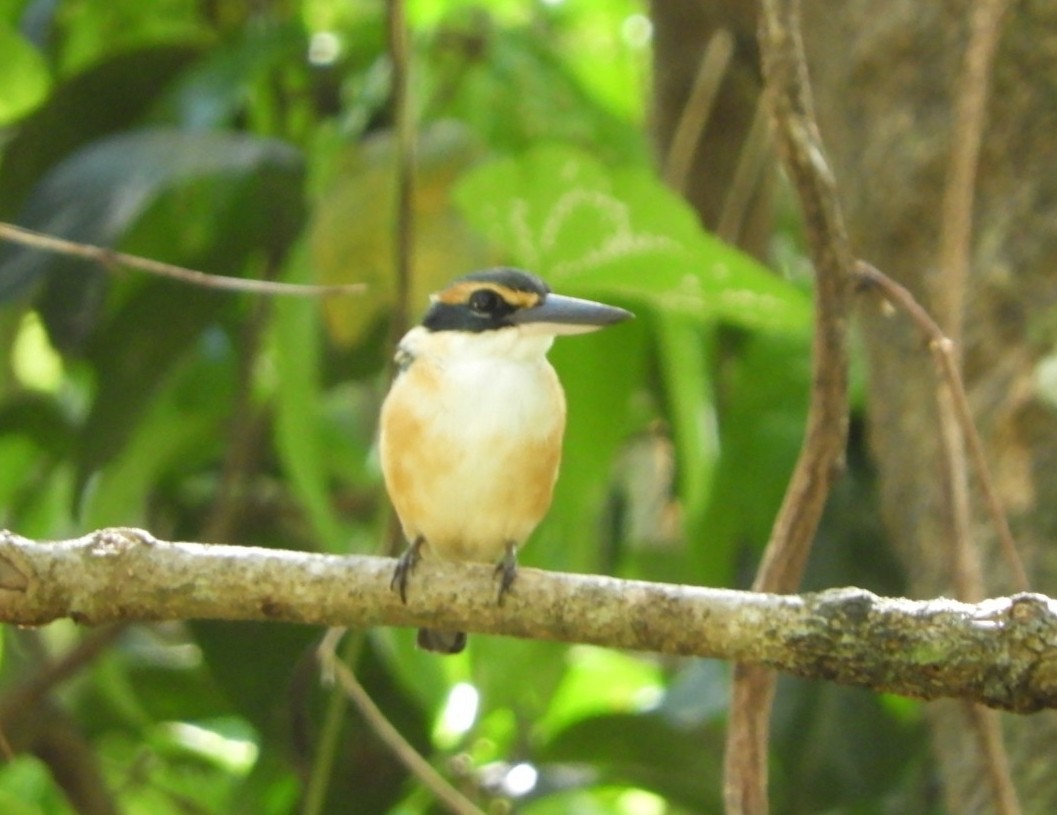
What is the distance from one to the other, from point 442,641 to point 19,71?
4.23ft

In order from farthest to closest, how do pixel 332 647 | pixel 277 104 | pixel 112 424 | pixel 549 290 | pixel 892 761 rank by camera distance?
pixel 277 104 → pixel 892 761 → pixel 112 424 → pixel 549 290 → pixel 332 647

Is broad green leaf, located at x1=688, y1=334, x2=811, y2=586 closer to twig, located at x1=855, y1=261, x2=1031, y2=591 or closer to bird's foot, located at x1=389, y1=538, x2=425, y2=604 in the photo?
twig, located at x1=855, y1=261, x2=1031, y2=591

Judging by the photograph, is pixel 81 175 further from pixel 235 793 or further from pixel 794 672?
pixel 794 672

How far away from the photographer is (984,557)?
2.31m

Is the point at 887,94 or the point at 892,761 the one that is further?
the point at 892,761

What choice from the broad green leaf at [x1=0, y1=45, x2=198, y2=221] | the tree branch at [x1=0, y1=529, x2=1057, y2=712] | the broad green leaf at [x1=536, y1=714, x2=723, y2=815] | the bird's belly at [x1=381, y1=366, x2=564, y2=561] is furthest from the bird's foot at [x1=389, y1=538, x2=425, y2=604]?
the broad green leaf at [x1=0, y1=45, x2=198, y2=221]

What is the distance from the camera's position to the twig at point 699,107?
3.03m

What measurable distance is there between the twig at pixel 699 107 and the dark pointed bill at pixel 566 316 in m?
0.69

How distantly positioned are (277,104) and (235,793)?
1.48 m

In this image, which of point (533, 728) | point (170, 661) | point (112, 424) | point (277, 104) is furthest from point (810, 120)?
point (170, 661)

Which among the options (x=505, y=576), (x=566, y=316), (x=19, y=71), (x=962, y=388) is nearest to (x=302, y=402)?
(x=566, y=316)

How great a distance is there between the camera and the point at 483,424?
7.95 ft

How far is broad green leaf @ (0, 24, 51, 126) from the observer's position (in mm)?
2686

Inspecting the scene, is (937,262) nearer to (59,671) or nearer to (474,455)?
(474,455)
